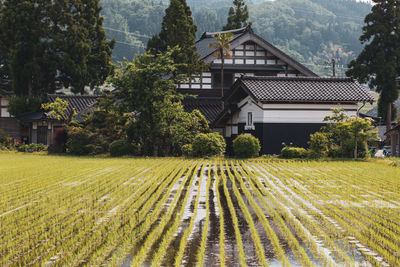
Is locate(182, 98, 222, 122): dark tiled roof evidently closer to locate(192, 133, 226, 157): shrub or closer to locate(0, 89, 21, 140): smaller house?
locate(192, 133, 226, 157): shrub

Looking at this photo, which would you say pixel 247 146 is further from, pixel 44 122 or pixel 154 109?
pixel 44 122

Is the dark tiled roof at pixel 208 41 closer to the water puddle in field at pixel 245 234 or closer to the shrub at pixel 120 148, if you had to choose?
the shrub at pixel 120 148

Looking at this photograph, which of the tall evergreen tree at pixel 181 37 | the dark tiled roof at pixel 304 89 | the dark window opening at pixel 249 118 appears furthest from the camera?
the tall evergreen tree at pixel 181 37

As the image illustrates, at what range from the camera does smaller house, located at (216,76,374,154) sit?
99.1 feet

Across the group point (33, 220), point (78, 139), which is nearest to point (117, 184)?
point (33, 220)

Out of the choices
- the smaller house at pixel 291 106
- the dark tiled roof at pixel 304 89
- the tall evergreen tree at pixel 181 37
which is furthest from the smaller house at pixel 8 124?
the smaller house at pixel 291 106

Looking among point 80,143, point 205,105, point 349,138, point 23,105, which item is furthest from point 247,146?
point 23,105

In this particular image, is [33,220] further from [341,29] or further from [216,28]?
[341,29]

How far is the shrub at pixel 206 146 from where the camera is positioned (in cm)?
2881

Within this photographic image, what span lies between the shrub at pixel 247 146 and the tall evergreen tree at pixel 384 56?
1769 centimetres

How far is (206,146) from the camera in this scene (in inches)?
1131

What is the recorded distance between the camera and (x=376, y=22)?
4228 cm

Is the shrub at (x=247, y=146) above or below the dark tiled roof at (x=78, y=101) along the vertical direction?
below

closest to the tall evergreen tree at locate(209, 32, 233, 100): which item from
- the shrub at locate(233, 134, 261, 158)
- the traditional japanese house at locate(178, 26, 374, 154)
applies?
the traditional japanese house at locate(178, 26, 374, 154)
